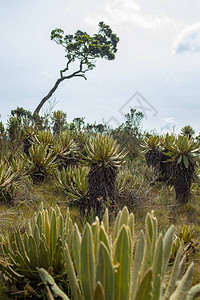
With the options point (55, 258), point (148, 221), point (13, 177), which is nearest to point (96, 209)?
point (13, 177)

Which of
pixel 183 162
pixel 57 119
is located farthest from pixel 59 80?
pixel 183 162

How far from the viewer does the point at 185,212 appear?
6.03 metres

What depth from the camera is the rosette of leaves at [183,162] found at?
6492 millimetres

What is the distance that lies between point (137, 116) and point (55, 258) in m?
14.8

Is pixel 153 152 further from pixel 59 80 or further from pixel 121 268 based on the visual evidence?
pixel 59 80

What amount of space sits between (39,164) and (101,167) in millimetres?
2889

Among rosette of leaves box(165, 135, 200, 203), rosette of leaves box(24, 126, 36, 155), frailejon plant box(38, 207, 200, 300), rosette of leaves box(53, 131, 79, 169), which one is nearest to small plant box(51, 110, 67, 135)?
rosette of leaves box(24, 126, 36, 155)

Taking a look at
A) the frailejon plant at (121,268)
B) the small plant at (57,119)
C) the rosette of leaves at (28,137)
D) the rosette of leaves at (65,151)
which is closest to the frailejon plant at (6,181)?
the rosette of leaves at (65,151)

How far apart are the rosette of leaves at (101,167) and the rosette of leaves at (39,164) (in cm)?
251

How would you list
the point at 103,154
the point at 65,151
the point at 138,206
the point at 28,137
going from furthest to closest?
the point at 28,137, the point at 65,151, the point at 138,206, the point at 103,154

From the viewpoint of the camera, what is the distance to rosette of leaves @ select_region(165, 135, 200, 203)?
21.3 ft

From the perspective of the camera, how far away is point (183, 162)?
6625 millimetres

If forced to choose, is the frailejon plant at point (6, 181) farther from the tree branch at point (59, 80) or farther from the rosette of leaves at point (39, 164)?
the tree branch at point (59, 80)

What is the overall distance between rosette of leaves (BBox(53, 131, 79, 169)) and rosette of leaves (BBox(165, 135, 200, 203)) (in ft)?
9.70
